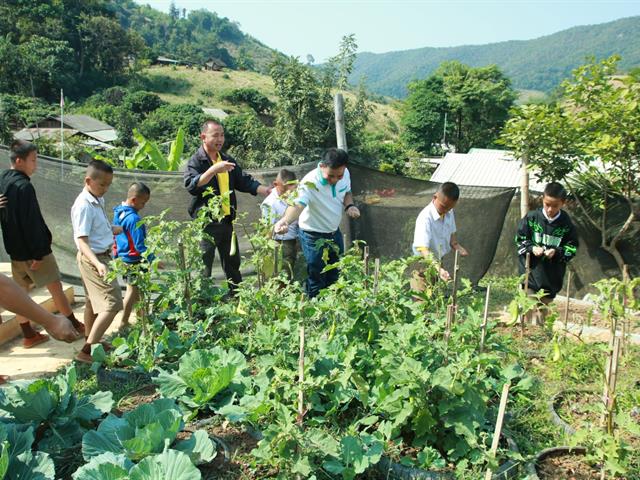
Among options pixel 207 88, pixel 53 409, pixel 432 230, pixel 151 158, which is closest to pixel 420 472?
pixel 53 409

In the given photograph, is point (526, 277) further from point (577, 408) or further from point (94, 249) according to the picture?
point (94, 249)

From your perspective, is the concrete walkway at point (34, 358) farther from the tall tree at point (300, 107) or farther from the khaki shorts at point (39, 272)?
the tall tree at point (300, 107)

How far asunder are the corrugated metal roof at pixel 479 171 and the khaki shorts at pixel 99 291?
1346cm

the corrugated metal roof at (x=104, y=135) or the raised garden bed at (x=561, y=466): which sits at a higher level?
the corrugated metal roof at (x=104, y=135)

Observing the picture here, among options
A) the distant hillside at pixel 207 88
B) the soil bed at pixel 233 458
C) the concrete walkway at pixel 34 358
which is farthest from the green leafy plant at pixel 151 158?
the distant hillside at pixel 207 88

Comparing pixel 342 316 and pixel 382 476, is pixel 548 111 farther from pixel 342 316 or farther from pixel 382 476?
pixel 382 476

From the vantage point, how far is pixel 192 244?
12.2 ft

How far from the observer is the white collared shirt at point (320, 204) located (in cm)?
445

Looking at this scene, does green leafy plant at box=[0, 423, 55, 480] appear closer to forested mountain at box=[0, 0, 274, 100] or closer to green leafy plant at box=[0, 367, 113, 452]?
green leafy plant at box=[0, 367, 113, 452]

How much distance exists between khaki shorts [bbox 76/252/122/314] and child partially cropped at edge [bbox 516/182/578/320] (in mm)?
3434

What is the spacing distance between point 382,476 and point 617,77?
18.8ft

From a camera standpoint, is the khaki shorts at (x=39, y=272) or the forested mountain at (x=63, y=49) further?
the forested mountain at (x=63, y=49)

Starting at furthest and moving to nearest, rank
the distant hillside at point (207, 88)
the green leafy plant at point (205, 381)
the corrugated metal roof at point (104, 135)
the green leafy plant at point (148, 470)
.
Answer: the distant hillside at point (207, 88)
the corrugated metal roof at point (104, 135)
the green leafy plant at point (205, 381)
the green leafy plant at point (148, 470)

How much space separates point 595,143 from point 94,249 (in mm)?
5196
